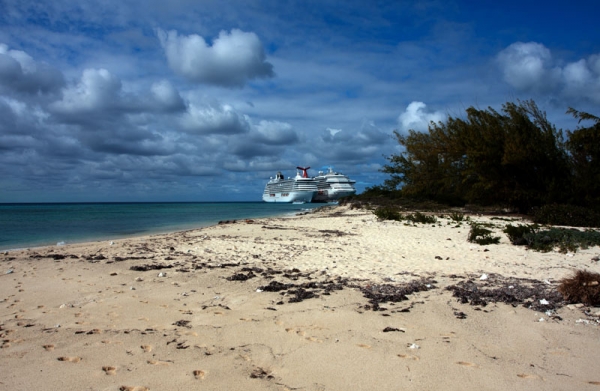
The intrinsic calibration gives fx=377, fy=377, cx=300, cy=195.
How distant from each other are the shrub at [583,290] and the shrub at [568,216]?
12043 mm

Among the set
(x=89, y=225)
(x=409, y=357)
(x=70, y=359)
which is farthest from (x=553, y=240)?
(x=89, y=225)

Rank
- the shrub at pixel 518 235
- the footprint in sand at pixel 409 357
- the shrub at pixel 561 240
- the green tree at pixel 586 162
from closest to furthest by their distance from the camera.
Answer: the footprint in sand at pixel 409 357, the shrub at pixel 561 240, the shrub at pixel 518 235, the green tree at pixel 586 162

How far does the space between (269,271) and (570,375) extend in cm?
514

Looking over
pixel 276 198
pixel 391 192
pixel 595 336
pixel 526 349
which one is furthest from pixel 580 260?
pixel 276 198

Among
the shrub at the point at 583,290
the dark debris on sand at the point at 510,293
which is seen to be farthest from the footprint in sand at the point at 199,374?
the shrub at the point at 583,290

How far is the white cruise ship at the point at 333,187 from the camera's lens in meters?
80.8

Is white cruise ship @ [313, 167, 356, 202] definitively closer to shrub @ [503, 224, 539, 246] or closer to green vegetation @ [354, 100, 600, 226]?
green vegetation @ [354, 100, 600, 226]

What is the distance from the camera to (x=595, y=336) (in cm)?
392

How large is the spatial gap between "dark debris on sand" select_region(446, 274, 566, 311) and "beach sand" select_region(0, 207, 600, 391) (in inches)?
3.3

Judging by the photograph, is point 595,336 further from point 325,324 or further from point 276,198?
point 276,198

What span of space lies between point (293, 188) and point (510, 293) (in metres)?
74.6

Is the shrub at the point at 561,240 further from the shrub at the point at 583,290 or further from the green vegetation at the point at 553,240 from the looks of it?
the shrub at the point at 583,290

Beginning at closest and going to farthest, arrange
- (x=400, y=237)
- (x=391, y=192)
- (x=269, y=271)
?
(x=269, y=271) → (x=400, y=237) → (x=391, y=192)

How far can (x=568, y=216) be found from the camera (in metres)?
15.2
